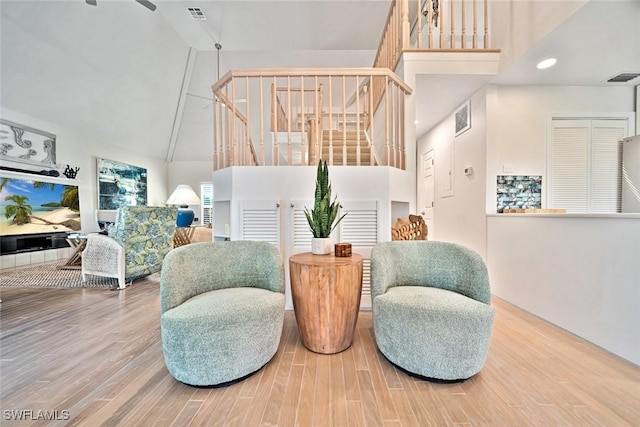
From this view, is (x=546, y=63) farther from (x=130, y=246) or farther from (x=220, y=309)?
(x=130, y=246)

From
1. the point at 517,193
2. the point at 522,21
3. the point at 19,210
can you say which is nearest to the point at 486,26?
the point at 522,21

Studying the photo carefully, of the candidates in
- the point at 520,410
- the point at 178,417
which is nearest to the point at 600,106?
the point at 520,410

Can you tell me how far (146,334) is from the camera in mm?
2119

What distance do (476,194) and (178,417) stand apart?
3838mm

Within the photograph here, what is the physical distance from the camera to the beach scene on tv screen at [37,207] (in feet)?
14.1

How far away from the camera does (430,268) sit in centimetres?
199

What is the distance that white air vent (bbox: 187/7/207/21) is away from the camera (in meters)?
4.69

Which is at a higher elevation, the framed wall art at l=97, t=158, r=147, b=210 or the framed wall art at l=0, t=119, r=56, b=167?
the framed wall art at l=0, t=119, r=56, b=167

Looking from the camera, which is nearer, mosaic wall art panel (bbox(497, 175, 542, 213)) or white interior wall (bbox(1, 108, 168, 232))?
mosaic wall art panel (bbox(497, 175, 542, 213))

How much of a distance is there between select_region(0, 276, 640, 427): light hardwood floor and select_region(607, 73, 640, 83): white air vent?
3.04 meters

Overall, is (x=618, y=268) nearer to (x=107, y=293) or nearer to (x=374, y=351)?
(x=374, y=351)

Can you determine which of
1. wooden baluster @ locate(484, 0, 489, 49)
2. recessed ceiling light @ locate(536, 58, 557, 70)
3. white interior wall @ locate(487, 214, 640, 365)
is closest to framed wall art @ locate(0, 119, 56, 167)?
wooden baluster @ locate(484, 0, 489, 49)

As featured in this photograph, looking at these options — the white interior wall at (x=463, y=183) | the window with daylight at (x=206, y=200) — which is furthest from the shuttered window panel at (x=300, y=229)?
the window with daylight at (x=206, y=200)

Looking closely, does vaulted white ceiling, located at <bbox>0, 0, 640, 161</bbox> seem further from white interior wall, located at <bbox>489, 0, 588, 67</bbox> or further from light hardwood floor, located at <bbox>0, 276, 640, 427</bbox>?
light hardwood floor, located at <bbox>0, 276, 640, 427</bbox>
